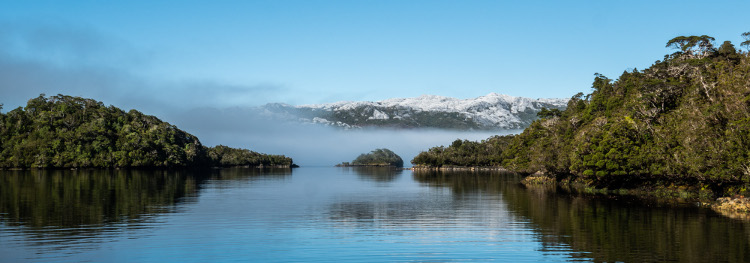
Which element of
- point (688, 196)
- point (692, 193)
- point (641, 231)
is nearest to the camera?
point (641, 231)

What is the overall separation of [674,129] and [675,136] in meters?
2.07

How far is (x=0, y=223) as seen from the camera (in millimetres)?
38000

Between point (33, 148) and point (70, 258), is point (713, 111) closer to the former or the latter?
point (70, 258)

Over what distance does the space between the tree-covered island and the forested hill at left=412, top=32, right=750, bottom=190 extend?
10cm

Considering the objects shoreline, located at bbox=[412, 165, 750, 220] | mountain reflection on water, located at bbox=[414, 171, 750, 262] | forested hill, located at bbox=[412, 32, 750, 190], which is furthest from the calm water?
forested hill, located at bbox=[412, 32, 750, 190]

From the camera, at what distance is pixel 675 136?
65.8 meters

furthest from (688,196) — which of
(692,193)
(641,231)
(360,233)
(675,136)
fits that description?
(360,233)

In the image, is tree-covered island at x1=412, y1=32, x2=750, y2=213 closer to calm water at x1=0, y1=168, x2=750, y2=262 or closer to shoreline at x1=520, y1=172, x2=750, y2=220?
shoreline at x1=520, y1=172, x2=750, y2=220

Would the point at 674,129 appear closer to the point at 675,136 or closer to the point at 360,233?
the point at 675,136

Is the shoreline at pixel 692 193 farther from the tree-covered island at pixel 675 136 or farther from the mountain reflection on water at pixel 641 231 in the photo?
the mountain reflection on water at pixel 641 231

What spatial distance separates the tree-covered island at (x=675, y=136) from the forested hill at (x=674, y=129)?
10cm

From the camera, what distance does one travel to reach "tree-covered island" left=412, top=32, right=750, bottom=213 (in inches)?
2140

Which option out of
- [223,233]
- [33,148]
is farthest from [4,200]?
[33,148]

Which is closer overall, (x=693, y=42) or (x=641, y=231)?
(x=641, y=231)
